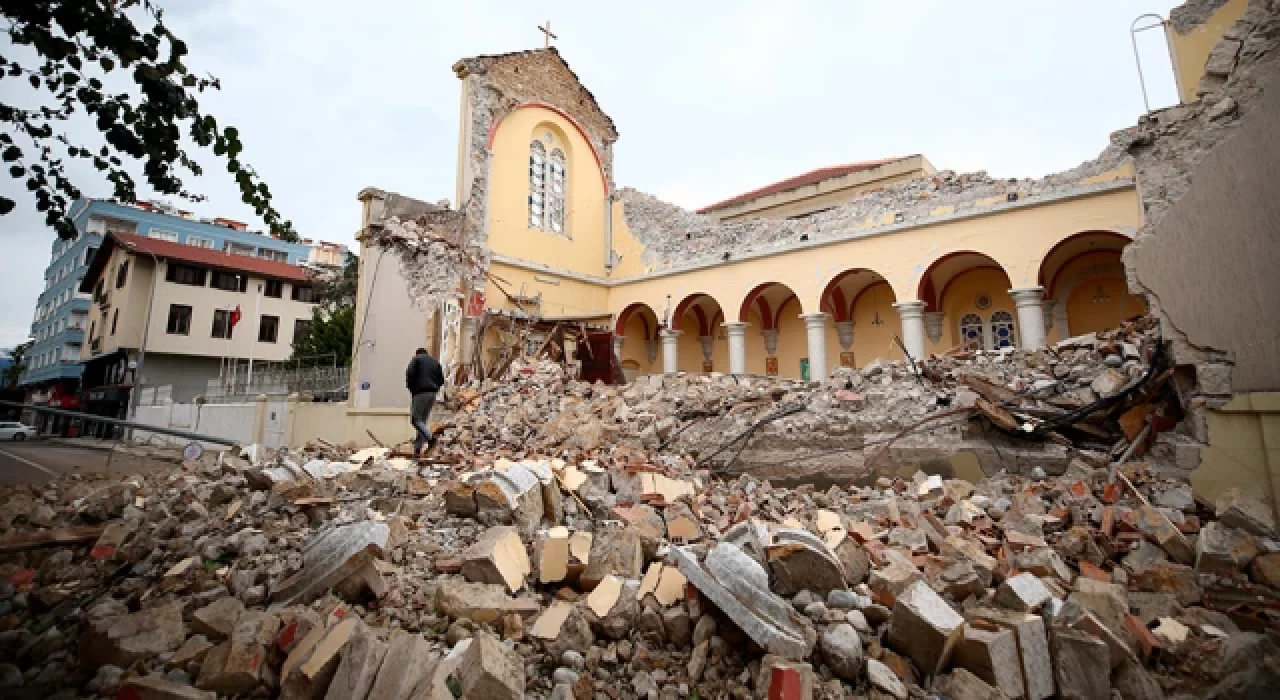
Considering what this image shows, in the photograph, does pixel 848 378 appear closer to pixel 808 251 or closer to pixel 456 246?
pixel 808 251

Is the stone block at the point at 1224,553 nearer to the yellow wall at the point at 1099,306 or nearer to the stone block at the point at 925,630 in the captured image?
the stone block at the point at 925,630

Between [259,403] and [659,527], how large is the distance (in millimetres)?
14635

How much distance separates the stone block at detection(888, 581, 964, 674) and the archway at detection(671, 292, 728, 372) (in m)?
15.2

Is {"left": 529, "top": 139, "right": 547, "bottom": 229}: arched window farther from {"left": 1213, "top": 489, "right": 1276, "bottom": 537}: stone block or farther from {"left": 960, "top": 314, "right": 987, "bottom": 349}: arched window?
{"left": 1213, "top": 489, "right": 1276, "bottom": 537}: stone block

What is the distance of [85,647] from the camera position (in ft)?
7.07

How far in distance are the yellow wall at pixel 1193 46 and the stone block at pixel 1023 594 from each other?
10.6 m

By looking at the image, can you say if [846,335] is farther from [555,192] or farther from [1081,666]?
[1081,666]

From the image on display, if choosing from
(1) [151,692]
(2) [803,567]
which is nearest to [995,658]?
(2) [803,567]

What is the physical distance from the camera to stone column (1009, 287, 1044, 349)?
424 inches

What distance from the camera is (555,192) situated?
652 inches

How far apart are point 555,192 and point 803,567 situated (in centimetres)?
1556

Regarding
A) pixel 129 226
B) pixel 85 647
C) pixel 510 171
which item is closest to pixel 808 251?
pixel 510 171

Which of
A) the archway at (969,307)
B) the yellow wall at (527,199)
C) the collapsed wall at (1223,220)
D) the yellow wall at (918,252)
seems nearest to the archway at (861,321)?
the archway at (969,307)

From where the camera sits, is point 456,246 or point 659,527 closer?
point 659,527
